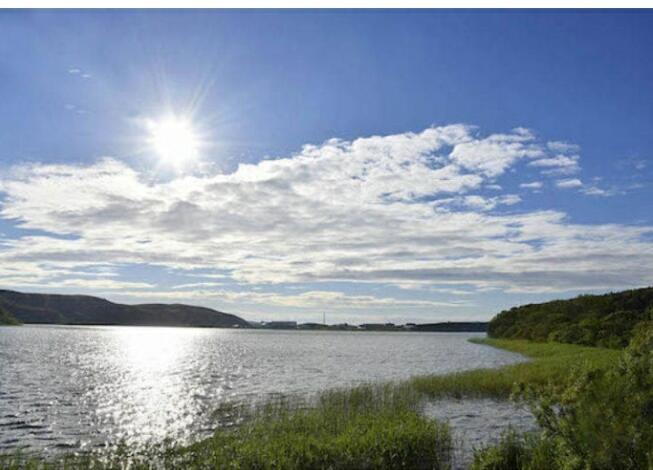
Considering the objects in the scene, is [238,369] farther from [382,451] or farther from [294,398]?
[382,451]

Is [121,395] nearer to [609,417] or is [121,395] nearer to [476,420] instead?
[476,420]

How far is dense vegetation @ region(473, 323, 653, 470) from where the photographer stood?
1605 cm

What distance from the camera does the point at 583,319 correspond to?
11575 centimetres

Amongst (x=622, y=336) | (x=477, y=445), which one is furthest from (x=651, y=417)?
(x=622, y=336)

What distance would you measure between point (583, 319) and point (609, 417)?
110778mm

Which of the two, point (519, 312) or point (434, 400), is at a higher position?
point (519, 312)

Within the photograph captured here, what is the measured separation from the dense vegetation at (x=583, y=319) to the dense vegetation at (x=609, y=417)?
41.1 metres

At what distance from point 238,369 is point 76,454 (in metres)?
57.5

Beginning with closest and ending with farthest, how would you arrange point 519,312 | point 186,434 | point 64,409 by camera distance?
point 186,434 → point 64,409 → point 519,312

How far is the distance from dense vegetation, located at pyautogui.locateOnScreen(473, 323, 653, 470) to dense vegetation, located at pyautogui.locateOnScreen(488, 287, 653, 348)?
41.1 metres

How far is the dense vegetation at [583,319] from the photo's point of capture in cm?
9225

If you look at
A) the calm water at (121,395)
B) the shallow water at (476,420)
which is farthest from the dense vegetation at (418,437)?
the calm water at (121,395)

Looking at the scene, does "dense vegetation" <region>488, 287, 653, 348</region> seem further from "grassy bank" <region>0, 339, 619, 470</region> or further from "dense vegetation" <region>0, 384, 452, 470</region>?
"dense vegetation" <region>0, 384, 452, 470</region>

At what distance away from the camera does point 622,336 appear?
8500 centimetres
